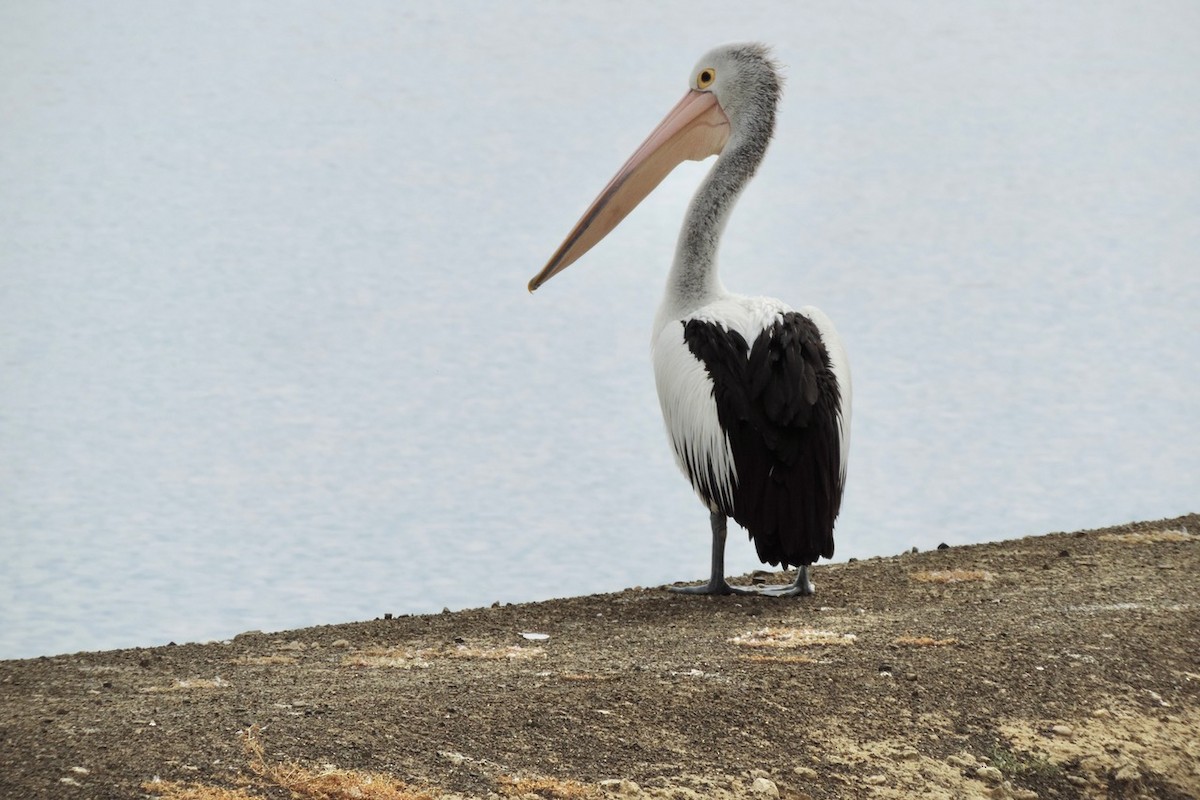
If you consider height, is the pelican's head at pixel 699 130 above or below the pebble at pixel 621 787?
above

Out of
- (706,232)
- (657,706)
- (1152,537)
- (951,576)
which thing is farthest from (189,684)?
(1152,537)

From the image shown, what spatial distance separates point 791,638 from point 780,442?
942 millimetres

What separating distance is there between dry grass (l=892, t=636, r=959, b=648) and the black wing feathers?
2.58 ft

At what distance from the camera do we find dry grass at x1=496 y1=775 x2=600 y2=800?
3564mm

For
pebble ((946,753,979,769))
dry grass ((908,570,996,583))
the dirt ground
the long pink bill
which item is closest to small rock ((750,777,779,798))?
the dirt ground

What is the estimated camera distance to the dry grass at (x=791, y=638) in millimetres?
5000

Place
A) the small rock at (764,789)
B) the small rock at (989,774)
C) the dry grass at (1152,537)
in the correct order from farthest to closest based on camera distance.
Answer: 1. the dry grass at (1152,537)
2. the small rock at (989,774)
3. the small rock at (764,789)

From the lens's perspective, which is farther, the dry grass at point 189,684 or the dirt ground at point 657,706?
the dry grass at point 189,684

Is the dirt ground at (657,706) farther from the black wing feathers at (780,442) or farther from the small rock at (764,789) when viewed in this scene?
the black wing feathers at (780,442)

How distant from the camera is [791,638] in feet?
16.7

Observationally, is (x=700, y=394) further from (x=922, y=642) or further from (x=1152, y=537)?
(x=1152, y=537)

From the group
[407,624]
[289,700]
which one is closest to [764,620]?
[407,624]

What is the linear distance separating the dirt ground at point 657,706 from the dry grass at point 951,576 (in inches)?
15.0

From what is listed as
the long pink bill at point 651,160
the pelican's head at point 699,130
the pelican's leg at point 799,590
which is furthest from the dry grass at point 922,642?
the long pink bill at point 651,160
